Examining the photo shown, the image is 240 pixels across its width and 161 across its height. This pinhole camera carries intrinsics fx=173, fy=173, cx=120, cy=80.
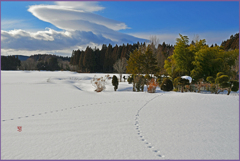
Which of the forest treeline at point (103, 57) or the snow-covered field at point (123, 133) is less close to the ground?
the forest treeline at point (103, 57)

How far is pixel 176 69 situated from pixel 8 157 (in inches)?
680

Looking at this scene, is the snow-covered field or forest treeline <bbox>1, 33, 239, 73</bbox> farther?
forest treeline <bbox>1, 33, 239, 73</bbox>

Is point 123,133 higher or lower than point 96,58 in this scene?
lower

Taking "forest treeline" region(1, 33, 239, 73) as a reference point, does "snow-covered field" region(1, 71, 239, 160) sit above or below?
below

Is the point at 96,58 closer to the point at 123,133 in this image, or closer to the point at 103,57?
the point at 103,57

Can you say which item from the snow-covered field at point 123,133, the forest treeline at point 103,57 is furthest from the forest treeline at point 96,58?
the snow-covered field at point 123,133

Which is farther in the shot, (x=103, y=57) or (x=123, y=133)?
(x=103, y=57)

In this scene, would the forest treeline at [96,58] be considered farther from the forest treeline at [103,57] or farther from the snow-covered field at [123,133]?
the snow-covered field at [123,133]

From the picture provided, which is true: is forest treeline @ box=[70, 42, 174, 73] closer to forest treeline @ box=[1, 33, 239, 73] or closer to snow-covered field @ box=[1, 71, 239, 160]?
forest treeline @ box=[1, 33, 239, 73]

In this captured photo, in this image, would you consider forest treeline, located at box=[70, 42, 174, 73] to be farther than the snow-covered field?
Yes

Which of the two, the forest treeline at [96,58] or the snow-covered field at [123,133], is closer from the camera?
the snow-covered field at [123,133]

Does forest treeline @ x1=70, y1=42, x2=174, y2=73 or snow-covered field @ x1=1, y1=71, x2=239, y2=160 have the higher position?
forest treeline @ x1=70, y1=42, x2=174, y2=73

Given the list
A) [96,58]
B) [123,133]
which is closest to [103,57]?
[96,58]

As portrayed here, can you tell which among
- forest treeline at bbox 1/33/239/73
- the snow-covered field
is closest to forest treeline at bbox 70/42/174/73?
forest treeline at bbox 1/33/239/73
